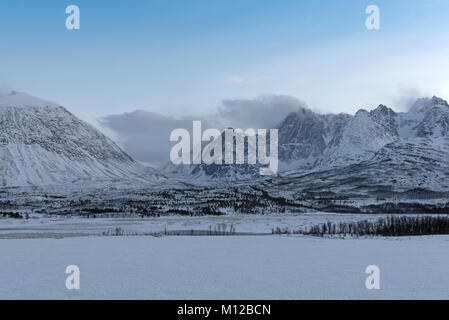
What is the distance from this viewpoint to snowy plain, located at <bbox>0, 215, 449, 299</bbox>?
2948cm

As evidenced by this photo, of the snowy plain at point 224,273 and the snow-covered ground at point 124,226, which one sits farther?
the snow-covered ground at point 124,226

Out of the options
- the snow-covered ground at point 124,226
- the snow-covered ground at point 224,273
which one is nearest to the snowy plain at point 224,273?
the snow-covered ground at point 224,273

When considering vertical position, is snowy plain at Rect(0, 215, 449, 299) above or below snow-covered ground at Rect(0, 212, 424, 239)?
above

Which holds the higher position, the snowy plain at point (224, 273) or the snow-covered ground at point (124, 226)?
the snowy plain at point (224, 273)

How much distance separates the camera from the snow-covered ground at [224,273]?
29.5m

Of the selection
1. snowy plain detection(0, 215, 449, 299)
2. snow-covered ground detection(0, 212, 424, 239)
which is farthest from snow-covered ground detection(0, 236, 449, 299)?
snow-covered ground detection(0, 212, 424, 239)

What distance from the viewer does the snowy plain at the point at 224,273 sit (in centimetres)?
2948

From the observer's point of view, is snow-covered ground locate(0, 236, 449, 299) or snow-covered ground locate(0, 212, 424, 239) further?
snow-covered ground locate(0, 212, 424, 239)

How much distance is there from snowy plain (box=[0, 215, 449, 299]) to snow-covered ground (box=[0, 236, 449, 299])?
6 cm

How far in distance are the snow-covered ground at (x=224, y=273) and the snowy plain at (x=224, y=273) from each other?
0.20 feet

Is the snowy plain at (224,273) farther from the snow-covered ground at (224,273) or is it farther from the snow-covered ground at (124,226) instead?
the snow-covered ground at (124,226)

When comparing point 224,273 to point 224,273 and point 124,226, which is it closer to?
point 224,273

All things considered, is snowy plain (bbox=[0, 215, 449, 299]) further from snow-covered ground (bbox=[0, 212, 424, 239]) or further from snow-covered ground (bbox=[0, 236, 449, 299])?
snow-covered ground (bbox=[0, 212, 424, 239])
